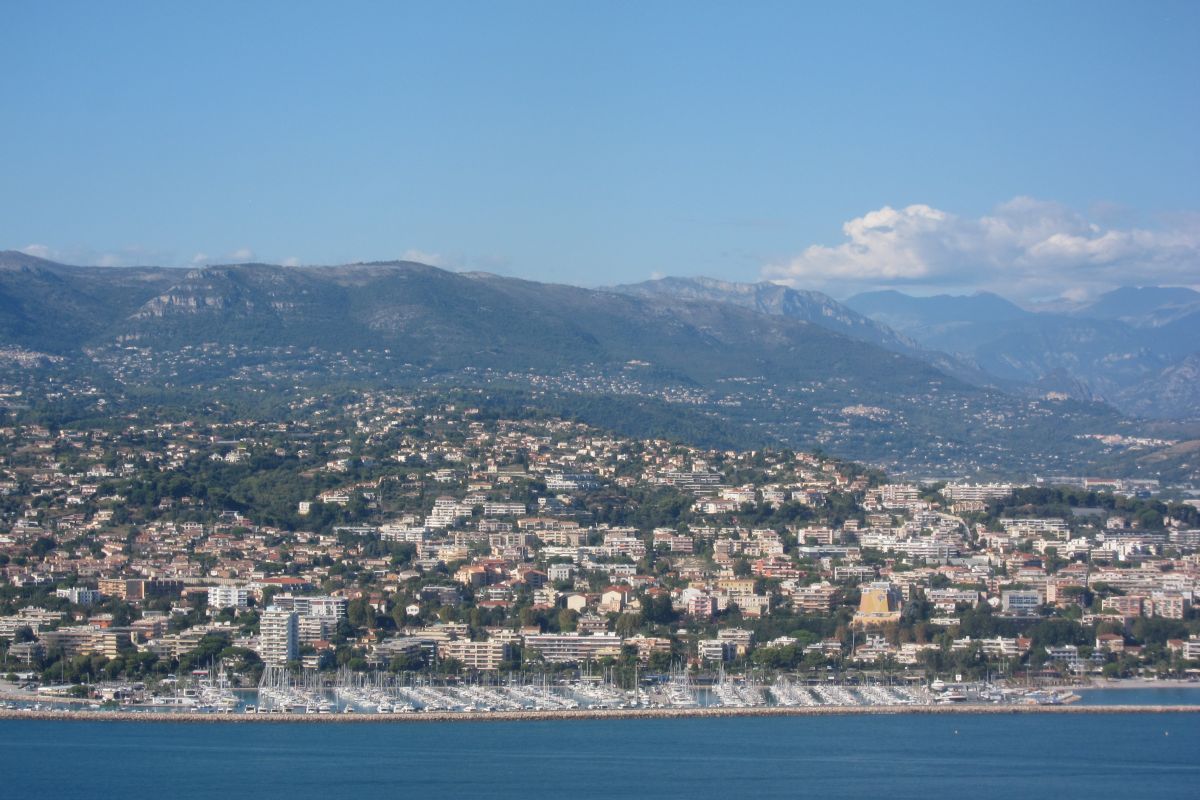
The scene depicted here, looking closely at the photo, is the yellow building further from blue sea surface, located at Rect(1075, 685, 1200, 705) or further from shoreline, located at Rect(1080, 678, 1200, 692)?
blue sea surface, located at Rect(1075, 685, 1200, 705)

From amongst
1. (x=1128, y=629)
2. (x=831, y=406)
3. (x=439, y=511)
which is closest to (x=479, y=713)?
(x=1128, y=629)

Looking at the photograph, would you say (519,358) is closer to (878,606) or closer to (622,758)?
(878,606)

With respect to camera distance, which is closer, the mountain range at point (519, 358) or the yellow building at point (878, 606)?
the yellow building at point (878, 606)

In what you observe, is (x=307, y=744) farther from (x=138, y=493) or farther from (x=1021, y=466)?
(x=1021, y=466)

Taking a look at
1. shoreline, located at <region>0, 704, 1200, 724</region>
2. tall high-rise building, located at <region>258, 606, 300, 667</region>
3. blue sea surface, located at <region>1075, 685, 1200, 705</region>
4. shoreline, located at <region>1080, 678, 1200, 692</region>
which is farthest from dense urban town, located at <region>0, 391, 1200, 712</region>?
blue sea surface, located at <region>1075, 685, 1200, 705</region>

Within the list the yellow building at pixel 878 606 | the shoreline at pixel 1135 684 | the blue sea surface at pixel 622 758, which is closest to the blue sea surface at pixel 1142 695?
the shoreline at pixel 1135 684

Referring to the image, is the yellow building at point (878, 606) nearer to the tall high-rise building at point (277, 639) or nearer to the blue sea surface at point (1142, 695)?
the blue sea surface at point (1142, 695)

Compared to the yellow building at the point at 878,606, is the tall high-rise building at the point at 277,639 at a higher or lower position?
lower
